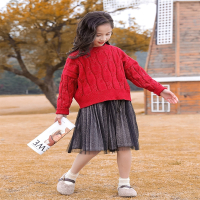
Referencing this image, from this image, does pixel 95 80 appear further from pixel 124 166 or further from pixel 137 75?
pixel 124 166

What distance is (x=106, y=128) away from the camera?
238 centimetres

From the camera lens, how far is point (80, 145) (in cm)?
243

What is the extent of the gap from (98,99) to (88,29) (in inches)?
19.7

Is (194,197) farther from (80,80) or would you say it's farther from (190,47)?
(190,47)

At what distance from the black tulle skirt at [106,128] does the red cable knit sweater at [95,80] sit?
0.20ft

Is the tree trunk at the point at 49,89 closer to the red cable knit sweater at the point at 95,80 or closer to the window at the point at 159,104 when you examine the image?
the window at the point at 159,104

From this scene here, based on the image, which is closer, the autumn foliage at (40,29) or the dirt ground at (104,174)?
the dirt ground at (104,174)

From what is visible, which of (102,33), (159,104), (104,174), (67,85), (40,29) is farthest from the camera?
(40,29)

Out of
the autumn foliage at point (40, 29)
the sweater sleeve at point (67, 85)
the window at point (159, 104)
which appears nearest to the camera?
the sweater sleeve at point (67, 85)

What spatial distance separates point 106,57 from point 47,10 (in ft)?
51.3

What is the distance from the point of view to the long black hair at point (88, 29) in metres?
2.35

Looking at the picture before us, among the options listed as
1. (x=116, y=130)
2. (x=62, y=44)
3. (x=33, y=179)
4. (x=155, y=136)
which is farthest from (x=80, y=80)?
(x=62, y=44)

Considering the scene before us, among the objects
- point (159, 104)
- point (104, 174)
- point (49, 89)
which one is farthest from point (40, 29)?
point (104, 174)

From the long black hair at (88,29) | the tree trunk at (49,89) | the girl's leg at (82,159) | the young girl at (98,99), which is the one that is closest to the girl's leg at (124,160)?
the young girl at (98,99)
